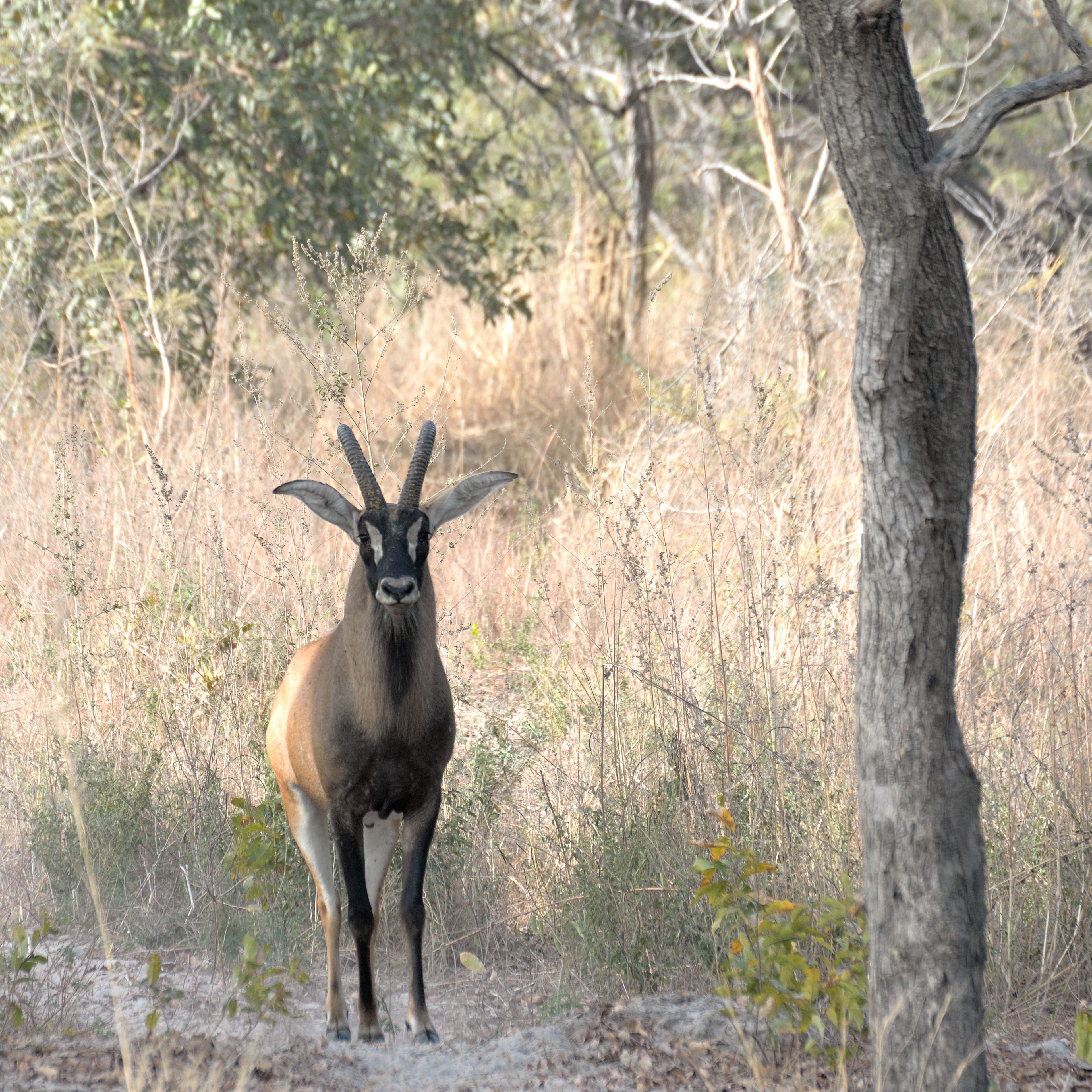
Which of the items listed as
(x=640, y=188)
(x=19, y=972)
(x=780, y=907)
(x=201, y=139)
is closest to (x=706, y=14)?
(x=640, y=188)

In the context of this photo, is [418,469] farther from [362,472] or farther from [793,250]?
[793,250]

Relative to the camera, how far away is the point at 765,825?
4613mm

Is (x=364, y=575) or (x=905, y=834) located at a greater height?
(x=364, y=575)

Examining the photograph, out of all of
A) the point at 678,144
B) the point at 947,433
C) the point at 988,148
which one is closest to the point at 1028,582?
the point at 947,433

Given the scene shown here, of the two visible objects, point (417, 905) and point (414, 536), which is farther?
point (417, 905)

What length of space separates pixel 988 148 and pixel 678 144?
5.05 meters

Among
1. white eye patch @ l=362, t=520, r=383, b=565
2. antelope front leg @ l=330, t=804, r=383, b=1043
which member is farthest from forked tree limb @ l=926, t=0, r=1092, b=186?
antelope front leg @ l=330, t=804, r=383, b=1043

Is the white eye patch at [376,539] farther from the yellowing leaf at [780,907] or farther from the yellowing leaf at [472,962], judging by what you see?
the yellowing leaf at [780,907]

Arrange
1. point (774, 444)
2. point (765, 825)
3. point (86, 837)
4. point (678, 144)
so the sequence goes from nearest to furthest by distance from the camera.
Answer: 1. point (765, 825)
2. point (86, 837)
3. point (774, 444)
4. point (678, 144)

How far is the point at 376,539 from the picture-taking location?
4.09 meters

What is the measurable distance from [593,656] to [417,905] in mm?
2315

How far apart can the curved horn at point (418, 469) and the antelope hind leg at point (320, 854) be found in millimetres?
1218

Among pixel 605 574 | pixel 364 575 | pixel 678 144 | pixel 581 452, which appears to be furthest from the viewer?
pixel 678 144

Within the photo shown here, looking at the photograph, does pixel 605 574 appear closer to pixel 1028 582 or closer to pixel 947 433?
pixel 1028 582
